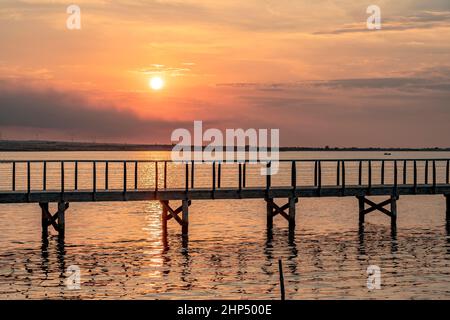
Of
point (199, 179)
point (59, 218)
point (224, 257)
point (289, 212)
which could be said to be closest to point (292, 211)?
point (289, 212)

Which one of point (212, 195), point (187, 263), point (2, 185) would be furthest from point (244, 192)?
point (2, 185)

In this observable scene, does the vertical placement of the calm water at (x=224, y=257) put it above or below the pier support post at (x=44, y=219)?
below

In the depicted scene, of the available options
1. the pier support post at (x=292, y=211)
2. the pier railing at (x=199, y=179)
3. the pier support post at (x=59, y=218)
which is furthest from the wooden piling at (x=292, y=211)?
the pier support post at (x=59, y=218)

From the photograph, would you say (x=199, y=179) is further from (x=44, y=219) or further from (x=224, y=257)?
(x=224, y=257)

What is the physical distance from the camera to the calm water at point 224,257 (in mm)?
22938

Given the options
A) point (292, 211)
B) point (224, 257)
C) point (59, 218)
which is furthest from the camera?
point (292, 211)

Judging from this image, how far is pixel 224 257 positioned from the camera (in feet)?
97.4

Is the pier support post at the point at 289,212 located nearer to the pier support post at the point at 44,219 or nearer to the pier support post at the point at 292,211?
the pier support post at the point at 292,211

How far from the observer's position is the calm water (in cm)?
2294

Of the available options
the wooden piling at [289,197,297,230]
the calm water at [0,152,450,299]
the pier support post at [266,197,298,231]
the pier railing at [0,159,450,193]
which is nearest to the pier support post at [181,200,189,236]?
A: the calm water at [0,152,450,299]

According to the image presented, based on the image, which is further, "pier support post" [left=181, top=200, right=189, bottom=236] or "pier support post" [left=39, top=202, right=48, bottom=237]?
"pier support post" [left=181, top=200, right=189, bottom=236]

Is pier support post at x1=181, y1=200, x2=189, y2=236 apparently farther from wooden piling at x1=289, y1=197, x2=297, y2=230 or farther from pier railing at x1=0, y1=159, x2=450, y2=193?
wooden piling at x1=289, y1=197, x2=297, y2=230
